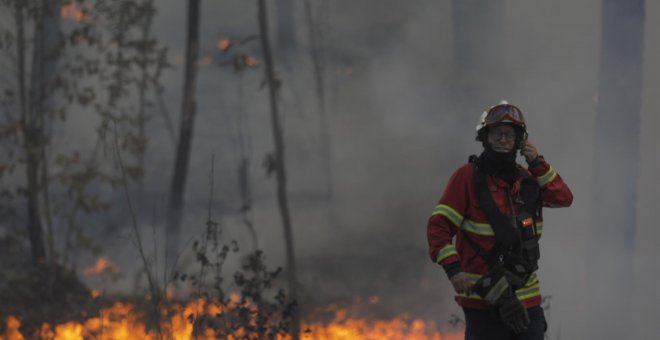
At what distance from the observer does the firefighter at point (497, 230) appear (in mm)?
3818

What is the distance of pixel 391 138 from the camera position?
6992mm

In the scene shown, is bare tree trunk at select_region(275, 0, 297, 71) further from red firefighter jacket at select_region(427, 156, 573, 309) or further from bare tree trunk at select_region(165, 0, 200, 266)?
red firefighter jacket at select_region(427, 156, 573, 309)

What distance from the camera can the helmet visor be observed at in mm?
3916

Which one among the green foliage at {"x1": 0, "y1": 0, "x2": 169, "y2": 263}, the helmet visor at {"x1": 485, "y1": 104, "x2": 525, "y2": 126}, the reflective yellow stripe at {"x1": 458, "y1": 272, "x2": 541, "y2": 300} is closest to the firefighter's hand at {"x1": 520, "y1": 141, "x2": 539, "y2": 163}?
the helmet visor at {"x1": 485, "y1": 104, "x2": 525, "y2": 126}

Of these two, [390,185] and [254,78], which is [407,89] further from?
[254,78]

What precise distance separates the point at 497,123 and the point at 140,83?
368 centimetres

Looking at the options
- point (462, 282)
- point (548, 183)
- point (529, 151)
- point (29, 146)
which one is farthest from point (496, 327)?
point (29, 146)

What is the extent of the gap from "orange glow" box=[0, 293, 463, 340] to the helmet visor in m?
2.72

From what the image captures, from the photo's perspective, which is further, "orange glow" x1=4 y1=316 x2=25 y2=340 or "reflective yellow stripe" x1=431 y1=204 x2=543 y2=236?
"orange glow" x1=4 y1=316 x2=25 y2=340

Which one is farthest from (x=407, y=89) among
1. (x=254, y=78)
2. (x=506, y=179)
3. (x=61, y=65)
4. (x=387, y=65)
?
(x=506, y=179)

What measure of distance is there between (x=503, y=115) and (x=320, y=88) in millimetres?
3079

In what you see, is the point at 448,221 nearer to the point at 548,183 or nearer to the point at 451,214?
the point at 451,214

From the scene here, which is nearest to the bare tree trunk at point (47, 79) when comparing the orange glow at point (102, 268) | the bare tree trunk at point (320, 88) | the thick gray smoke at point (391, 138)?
the orange glow at point (102, 268)

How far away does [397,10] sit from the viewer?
7.01 m
